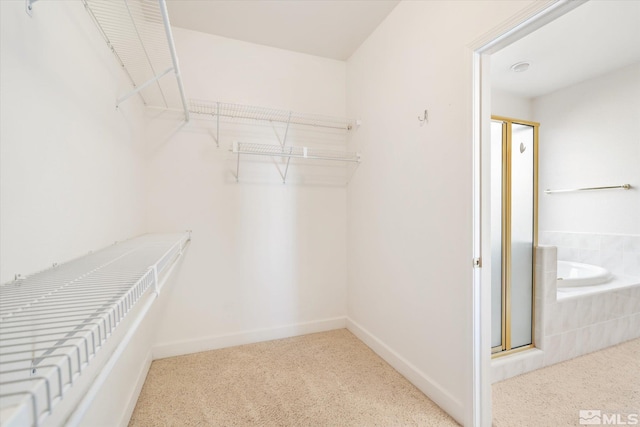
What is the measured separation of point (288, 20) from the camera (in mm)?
1993

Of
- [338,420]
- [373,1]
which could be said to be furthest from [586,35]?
[338,420]

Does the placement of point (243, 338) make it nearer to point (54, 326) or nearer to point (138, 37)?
point (54, 326)

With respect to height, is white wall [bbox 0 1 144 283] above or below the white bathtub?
above

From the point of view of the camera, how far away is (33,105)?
76cm

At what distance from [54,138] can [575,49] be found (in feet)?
11.6

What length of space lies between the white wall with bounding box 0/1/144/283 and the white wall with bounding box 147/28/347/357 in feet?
2.36

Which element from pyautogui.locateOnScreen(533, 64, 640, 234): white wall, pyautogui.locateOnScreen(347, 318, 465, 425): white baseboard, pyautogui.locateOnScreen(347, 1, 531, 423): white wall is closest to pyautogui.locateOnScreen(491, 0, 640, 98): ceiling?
pyautogui.locateOnScreen(533, 64, 640, 234): white wall

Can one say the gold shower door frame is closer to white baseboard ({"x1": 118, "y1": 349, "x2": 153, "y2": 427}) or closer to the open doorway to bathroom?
the open doorway to bathroom

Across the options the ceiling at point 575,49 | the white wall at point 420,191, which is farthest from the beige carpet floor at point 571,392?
the ceiling at point 575,49

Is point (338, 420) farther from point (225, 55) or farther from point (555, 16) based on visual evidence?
point (225, 55)

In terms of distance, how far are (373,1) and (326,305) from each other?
2506mm

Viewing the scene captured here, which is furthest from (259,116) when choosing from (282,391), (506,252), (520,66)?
(520,66)

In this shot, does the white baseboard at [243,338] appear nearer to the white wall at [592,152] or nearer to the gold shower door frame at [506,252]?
the gold shower door frame at [506,252]

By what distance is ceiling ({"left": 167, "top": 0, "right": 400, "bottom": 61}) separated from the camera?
1835 mm
